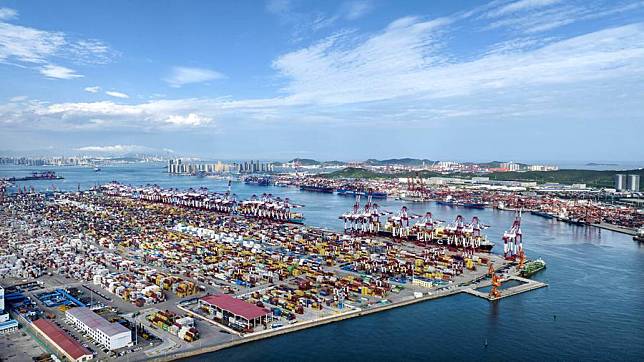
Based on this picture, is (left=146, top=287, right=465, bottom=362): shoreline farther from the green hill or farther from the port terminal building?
the green hill

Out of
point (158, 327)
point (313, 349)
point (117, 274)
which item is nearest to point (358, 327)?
point (313, 349)

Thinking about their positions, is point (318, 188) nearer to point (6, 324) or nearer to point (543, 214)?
point (543, 214)

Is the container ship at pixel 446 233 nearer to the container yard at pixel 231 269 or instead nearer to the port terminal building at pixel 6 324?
the container yard at pixel 231 269

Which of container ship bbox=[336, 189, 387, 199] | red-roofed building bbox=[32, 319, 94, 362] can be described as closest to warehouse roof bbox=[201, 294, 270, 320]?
red-roofed building bbox=[32, 319, 94, 362]

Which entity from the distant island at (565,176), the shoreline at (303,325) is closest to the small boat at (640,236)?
the shoreline at (303,325)

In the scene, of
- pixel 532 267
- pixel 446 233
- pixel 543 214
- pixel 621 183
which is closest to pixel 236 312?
pixel 532 267

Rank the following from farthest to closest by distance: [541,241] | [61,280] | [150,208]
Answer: [150,208], [541,241], [61,280]

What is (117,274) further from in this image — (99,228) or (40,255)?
(99,228)
